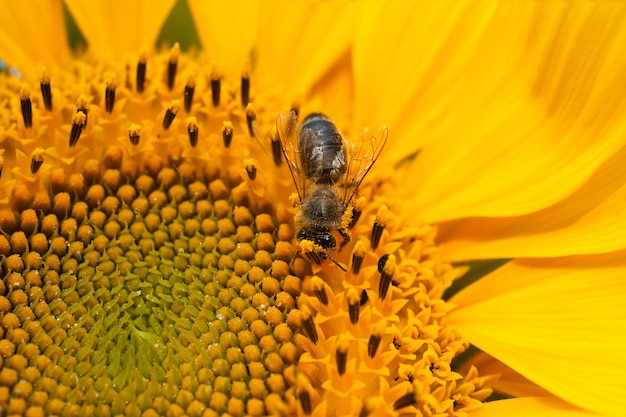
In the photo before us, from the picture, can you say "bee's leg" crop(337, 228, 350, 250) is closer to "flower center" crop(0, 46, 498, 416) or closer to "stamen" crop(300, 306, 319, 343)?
"flower center" crop(0, 46, 498, 416)

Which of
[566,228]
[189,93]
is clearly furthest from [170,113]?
[566,228]

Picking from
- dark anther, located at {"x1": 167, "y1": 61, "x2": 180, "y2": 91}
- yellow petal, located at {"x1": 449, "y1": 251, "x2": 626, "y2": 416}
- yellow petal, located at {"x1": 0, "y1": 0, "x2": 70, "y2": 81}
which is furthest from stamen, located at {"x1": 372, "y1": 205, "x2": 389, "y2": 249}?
yellow petal, located at {"x1": 0, "y1": 0, "x2": 70, "y2": 81}

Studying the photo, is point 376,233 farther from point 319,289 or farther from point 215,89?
point 215,89

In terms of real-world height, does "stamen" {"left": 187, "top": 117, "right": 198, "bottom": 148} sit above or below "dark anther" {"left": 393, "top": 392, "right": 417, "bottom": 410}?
above

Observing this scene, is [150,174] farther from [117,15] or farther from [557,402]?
[557,402]

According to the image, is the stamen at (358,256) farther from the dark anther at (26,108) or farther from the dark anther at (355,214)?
the dark anther at (26,108)

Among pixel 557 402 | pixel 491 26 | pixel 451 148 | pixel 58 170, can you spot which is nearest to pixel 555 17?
pixel 491 26

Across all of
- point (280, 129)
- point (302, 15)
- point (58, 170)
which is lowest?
point (58, 170)
